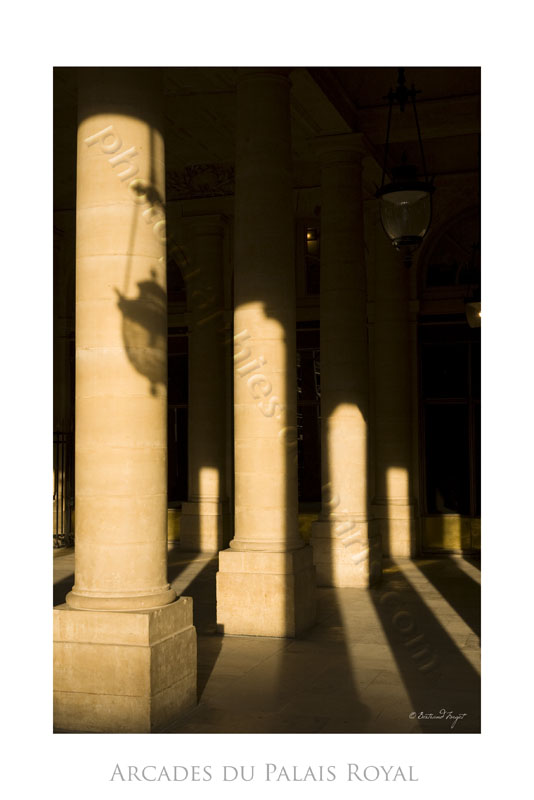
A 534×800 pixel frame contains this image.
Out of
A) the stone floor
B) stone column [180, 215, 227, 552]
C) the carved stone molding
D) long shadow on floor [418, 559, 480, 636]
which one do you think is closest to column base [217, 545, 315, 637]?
the stone floor

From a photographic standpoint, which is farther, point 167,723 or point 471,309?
point 471,309

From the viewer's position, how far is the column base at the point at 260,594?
39.6ft

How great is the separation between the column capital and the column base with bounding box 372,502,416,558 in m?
8.41

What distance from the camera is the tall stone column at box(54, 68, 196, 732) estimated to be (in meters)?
8.10

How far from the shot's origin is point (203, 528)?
22.4m

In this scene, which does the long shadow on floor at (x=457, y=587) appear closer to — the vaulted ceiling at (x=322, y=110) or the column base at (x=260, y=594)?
the column base at (x=260, y=594)

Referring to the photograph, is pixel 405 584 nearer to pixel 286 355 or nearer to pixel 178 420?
pixel 286 355

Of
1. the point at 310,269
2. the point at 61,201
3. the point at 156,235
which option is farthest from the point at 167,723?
the point at 61,201

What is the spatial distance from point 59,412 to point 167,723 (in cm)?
1863

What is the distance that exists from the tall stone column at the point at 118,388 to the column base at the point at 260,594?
3696 millimetres

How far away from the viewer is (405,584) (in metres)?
17.1
